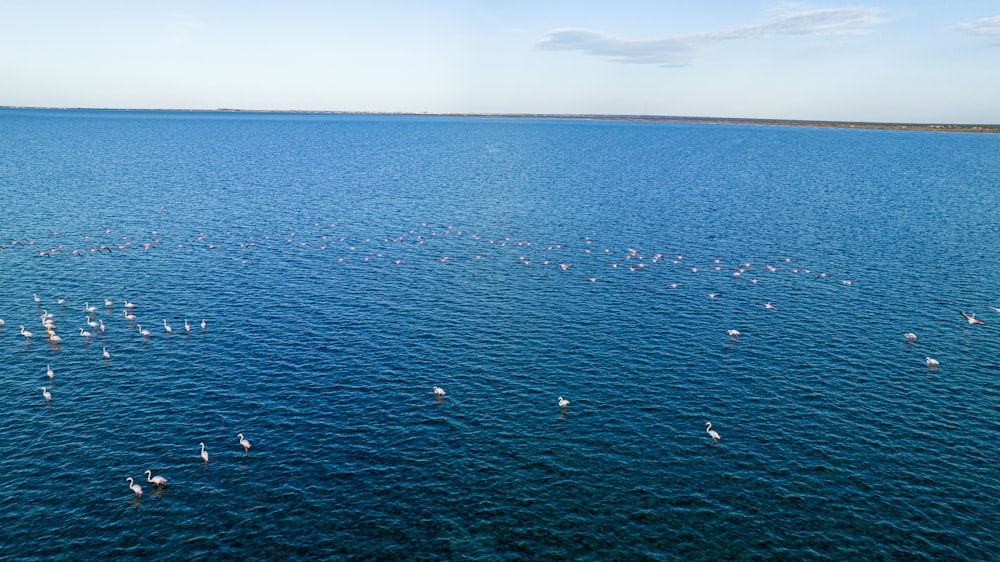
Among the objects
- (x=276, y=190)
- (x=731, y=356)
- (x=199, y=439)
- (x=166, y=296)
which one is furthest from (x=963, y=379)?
(x=276, y=190)

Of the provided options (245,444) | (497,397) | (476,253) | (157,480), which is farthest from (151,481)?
(476,253)

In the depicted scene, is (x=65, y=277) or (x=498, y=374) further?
(x=65, y=277)

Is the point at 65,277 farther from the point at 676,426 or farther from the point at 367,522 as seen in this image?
the point at 676,426

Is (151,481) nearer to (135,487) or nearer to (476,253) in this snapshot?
(135,487)

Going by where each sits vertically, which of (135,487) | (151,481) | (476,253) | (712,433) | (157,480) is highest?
(476,253)

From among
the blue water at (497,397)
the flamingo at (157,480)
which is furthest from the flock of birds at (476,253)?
the flamingo at (157,480)

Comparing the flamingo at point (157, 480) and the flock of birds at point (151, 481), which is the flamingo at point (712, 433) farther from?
the flamingo at point (157, 480)

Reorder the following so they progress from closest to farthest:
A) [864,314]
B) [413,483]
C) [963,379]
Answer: [413,483] → [963,379] → [864,314]

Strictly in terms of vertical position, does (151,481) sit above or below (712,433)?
below
